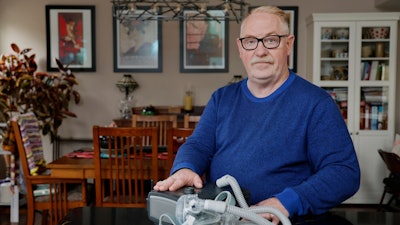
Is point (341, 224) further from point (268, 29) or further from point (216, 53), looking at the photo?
point (216, 53)

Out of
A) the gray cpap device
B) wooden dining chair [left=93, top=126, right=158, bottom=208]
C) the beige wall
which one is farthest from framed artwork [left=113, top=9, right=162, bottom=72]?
the gray cpap device

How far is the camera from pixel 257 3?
16.2 ft

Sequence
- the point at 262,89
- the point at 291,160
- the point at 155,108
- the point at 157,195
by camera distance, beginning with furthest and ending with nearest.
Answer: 1. the point at 155,108
2. the point at 262,89
3. the point at 291,160
4. the point at 157,195

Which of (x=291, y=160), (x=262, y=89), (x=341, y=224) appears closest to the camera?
(x=341, y=224)

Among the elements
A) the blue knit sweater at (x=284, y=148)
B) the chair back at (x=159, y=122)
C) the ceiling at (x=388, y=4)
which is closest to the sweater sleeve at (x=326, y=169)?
the blue knit sweater at (x=284, y=148)

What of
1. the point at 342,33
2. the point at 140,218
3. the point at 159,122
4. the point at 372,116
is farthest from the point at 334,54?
the point at 140,218

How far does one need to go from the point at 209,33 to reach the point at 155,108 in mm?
984

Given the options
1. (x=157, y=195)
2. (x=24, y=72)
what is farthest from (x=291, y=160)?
(x=24, y=72)

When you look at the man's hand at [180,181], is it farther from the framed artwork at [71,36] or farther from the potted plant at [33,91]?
the framed artwork at [71,36]

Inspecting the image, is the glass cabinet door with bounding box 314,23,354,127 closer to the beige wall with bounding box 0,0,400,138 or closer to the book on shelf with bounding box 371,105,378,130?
the book on shelf with bounding box 371,105,378,130

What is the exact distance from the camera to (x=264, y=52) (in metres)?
1.25

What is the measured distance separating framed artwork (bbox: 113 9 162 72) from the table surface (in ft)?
12.5

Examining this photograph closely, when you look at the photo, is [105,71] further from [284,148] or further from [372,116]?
[284,148]

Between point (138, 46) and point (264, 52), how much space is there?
3829 millimetres
